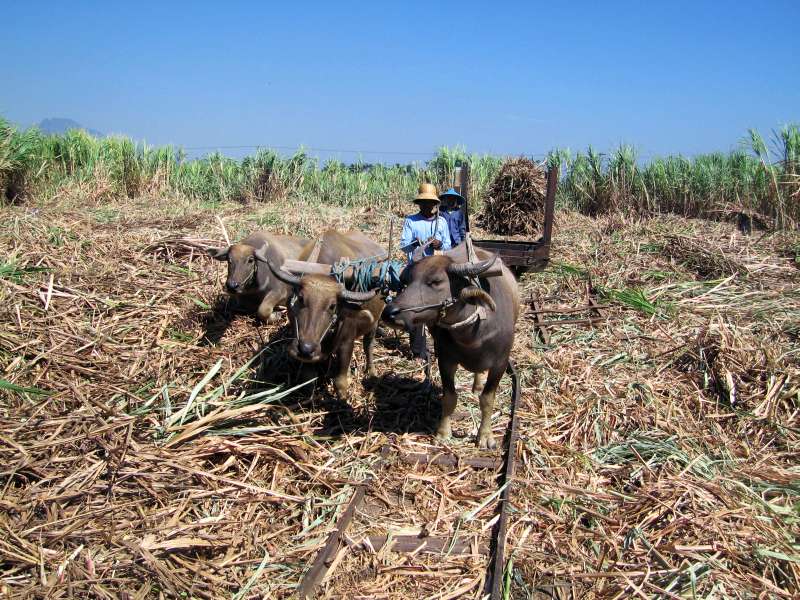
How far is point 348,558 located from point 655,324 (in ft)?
19.0

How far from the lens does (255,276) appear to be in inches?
279

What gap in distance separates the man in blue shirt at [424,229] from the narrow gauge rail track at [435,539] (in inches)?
78.6

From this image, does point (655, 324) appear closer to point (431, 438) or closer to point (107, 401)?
point (431, 438)

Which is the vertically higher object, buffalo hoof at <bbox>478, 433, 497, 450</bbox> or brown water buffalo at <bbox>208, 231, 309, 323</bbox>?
brown water buffalo at <bbox>208, 231, 309, 323</bbox>

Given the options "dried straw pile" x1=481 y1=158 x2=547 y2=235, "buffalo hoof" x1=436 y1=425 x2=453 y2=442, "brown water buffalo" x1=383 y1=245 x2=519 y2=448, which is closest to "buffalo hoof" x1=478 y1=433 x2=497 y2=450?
"brown water buffalo" x1=383 y1=245 x2=519 y2=448

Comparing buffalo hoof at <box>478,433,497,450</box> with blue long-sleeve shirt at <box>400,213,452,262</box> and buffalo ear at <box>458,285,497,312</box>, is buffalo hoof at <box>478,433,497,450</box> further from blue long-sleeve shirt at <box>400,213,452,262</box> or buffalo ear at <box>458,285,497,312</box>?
blue long-sleeve shirt at <box>400,213,452,262</box>

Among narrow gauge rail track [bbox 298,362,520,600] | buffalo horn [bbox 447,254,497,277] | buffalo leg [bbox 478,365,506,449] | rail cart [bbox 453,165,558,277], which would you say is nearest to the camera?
narrow gauge rail track [bbox 298,362,520,600]

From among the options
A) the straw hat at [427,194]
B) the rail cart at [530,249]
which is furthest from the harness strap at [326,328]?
the rail cart at [530,249]

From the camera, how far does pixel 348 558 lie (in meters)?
3.62

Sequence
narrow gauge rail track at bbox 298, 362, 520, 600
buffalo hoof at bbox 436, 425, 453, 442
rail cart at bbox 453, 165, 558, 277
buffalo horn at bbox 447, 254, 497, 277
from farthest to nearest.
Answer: rail cart at bbox 453, 165, 558, 277
buffalo hoof at bbox 436, 425, 453, 442
buffalo horn at bbox 447, 254, 497, 277
narrow gauge rail track at bbox 298, 362, 520, 600

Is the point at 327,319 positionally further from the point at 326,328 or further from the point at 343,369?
the point at 343,369

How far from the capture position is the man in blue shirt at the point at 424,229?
6715mm

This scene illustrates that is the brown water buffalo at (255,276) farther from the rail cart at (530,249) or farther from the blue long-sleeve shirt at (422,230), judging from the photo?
the rail cart at (530,249)

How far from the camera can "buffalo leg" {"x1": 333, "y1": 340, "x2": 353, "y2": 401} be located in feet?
18.0
